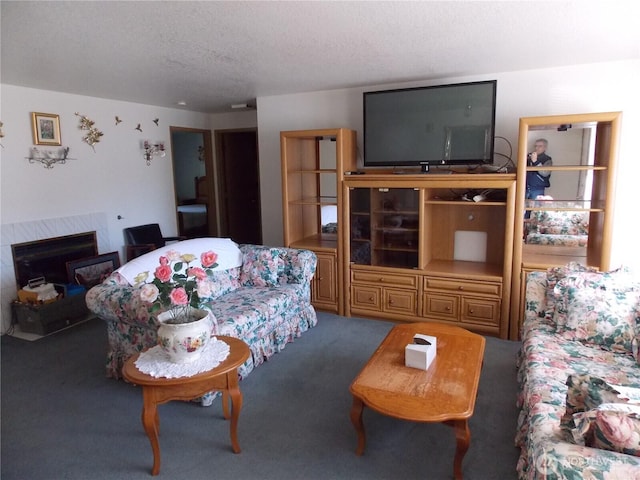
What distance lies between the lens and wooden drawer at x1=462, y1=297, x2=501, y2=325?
366cm

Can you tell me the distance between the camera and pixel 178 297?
6.66ft

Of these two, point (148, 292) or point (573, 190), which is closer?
point (148, 292)

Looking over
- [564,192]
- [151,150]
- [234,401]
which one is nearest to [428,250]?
[564,192]

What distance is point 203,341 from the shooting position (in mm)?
2123

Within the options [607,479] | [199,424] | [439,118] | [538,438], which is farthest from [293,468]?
[439,118]

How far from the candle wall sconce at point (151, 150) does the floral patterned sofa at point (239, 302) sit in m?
2.01

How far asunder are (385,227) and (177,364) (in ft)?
8.02

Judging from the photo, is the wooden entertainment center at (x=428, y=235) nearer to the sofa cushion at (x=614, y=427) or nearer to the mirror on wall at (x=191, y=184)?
the sofa cushion at (x=614, y=427)

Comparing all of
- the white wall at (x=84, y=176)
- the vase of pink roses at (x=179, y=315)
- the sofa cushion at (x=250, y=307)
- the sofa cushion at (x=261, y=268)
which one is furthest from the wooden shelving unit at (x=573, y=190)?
the white wall at (x=84, y=176)

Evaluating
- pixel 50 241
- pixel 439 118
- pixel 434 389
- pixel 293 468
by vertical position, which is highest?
pixel 439 118

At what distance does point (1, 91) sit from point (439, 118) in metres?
3.80

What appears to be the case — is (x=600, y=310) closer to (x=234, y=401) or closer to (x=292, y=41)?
(x=234, y=401)

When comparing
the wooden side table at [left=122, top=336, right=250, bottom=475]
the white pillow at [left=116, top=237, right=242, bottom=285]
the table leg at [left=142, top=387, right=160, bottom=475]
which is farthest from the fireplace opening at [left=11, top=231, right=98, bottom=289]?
the table leg at [left=142, top=387, right=160, bottom=475]

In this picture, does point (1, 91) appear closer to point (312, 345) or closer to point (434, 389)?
point (312, 345)
